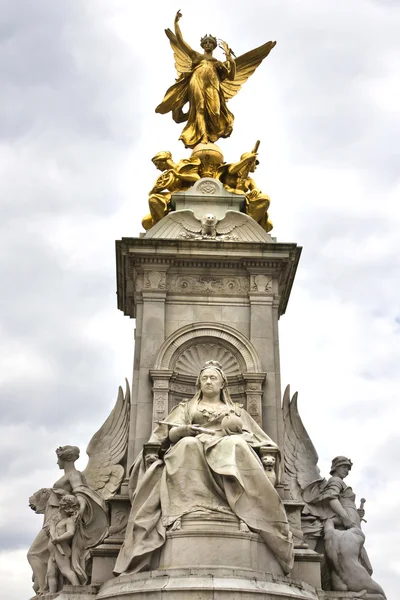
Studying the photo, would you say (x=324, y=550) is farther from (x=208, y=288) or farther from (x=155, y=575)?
(x=208, y=288)

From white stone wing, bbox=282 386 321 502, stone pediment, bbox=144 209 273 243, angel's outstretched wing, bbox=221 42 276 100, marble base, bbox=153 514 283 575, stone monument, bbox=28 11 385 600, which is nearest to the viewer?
marble base, bbox=153 514 283 575

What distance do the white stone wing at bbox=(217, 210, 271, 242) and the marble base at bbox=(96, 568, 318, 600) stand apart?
7.98 m

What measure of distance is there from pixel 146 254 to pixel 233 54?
684cm

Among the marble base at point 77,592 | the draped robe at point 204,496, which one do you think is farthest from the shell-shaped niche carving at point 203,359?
the marble base at point 77,592

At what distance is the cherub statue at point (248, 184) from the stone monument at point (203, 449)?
0.03 metres

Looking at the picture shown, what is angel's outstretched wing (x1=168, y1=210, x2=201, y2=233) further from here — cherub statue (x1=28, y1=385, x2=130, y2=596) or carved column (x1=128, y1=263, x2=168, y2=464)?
cherub statue (x1=28, y1=385, x2=130, y2=596)

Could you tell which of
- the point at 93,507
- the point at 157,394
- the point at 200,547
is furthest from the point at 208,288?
the point at 200,547

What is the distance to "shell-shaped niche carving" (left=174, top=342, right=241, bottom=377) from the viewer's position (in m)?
18.6

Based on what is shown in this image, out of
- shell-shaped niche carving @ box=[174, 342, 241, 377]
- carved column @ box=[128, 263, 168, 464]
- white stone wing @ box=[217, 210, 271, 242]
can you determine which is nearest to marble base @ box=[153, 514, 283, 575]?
carved column @ box=[128, 263, 168, 464]

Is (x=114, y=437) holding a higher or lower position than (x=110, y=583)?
higher

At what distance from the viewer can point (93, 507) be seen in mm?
17812

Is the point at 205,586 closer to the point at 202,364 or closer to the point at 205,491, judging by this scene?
the point at 205,491

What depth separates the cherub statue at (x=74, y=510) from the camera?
55.9 feet

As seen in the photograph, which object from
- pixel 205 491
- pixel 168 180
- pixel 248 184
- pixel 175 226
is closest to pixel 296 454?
pixel 205 491
